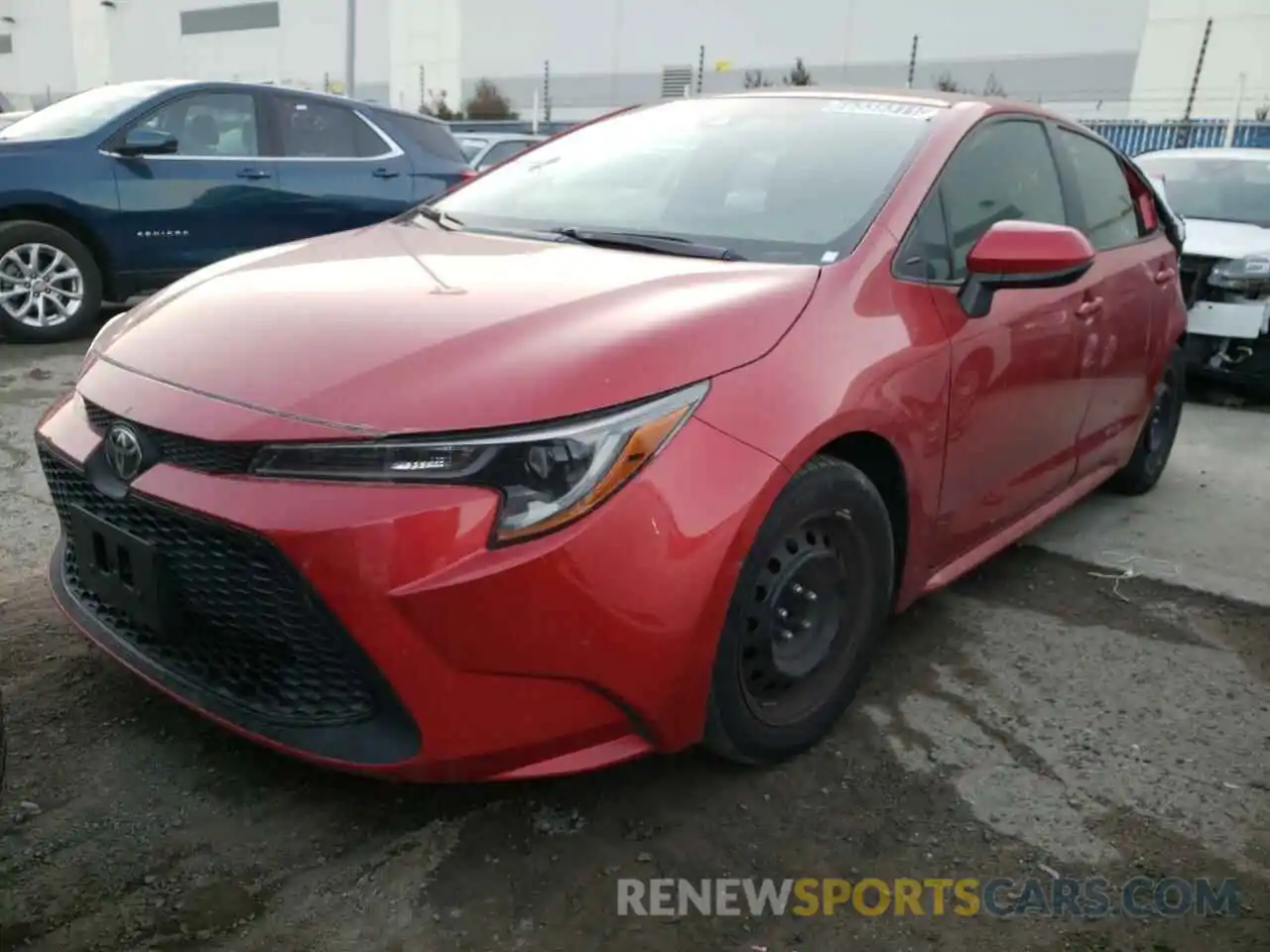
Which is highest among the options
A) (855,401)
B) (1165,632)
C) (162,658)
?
(855,401)

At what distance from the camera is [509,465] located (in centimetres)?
183

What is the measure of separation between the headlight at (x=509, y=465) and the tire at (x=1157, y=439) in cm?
316

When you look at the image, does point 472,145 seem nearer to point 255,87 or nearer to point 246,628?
point 255,87

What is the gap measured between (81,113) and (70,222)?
2.50 ft

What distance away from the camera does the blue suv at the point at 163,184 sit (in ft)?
20.4

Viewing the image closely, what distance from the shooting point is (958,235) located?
2797 millimetres

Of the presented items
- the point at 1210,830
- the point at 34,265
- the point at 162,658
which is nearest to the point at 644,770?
the point at 162,658

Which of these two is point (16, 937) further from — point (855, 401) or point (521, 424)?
point (855, 401)

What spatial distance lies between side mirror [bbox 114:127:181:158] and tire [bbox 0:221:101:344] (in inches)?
23.8

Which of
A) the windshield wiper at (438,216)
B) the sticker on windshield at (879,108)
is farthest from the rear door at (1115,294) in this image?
the windshield wiper at (438,216)

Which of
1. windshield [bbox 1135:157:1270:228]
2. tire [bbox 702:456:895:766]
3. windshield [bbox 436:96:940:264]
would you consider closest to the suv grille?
windshield [bbox 1135:157:1270:228]

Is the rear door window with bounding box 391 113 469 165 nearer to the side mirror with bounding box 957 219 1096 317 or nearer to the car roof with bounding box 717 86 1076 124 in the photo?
the car roof with bounding box 717 86 1076 124

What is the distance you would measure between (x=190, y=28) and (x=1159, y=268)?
5961cm

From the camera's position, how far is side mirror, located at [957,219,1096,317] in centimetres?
264
